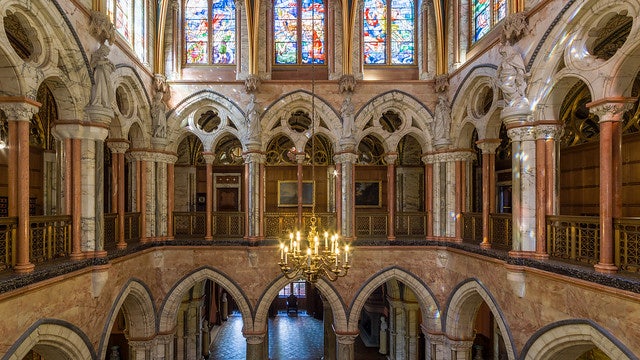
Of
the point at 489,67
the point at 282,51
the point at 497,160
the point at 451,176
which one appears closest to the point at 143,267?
the point at 282,51

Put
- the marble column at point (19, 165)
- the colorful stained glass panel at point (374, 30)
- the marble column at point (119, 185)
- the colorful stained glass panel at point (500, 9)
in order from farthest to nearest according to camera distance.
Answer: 1. the colorful stained glass panel at point (374, 30)
2. the marble column at point (119, 185)
3. the colorful stained glass panel at point (500, 9)
4. the marble column at point (19, 165)

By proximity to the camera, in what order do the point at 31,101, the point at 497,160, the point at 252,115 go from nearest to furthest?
the point at 31,101 < the point at 252,115 < the point at 497,160

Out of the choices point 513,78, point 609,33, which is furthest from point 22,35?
point 609,33

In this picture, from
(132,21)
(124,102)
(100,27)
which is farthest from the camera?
(132,21)

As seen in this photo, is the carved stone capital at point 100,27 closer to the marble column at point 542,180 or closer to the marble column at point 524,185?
the marble column at point 524,185

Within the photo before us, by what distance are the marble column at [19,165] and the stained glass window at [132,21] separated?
3.68 metres

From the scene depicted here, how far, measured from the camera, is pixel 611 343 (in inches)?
242

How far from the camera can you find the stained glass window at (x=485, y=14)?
9.80m

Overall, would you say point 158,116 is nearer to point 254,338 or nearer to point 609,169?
point 254,338

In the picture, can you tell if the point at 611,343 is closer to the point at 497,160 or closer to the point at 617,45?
the point at 617,45

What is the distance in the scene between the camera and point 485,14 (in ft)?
34.6

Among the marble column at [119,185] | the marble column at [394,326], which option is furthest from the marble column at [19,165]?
the marble column at [394,326]

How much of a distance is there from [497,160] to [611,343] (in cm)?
935

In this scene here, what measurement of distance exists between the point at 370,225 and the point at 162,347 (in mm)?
6983
